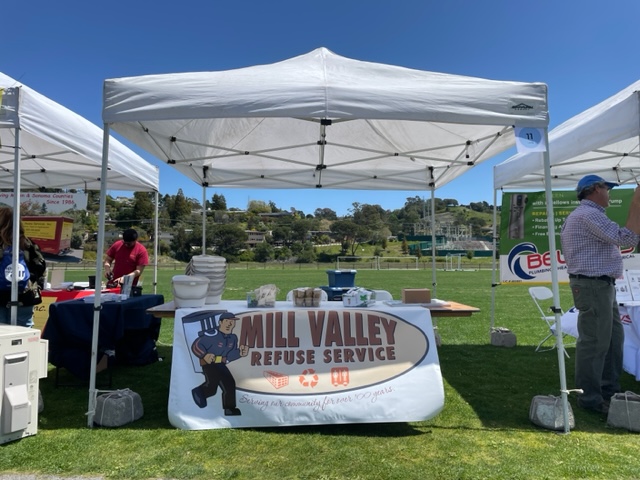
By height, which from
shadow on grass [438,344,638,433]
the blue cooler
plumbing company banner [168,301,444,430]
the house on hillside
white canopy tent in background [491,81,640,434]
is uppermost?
the house on hillside

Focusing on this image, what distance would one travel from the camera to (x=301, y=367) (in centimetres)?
322

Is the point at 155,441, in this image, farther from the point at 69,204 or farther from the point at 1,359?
the point at 69,204

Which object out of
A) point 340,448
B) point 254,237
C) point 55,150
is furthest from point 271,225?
point 340,448

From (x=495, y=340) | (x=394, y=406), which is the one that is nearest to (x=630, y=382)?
(x=495, y=340)

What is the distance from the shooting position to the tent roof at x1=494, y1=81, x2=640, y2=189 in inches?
133

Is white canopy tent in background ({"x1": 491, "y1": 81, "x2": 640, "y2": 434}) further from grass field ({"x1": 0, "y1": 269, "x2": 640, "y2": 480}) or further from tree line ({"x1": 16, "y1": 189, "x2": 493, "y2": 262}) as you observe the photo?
tree line ({"x1": 16, "y1": 189, "x2": 493, "y2": 262})

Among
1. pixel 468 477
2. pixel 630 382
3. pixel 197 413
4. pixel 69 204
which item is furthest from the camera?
pixel 69 204

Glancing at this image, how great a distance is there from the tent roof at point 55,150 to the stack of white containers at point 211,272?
1.48m

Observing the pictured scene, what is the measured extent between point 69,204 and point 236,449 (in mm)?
5785

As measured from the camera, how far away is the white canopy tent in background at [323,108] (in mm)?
3037

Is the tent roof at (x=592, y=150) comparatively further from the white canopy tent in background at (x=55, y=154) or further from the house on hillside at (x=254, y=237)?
the house on hillside at (x=254, y=237)

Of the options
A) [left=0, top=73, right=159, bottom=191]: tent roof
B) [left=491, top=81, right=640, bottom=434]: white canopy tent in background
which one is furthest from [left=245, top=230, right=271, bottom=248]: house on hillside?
[left=491, top=81, right=640, bottom=434]: white canopy tent in background

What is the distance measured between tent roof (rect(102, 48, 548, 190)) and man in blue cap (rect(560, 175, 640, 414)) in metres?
0.84

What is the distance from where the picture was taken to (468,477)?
2.42 meters
